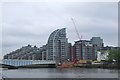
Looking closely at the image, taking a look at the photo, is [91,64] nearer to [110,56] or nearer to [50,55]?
[110,56]

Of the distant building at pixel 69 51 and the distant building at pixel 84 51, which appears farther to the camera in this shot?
the distant building at pixel 84 51

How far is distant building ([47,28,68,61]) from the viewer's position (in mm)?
136125

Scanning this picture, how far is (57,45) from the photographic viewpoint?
13875 centimetres

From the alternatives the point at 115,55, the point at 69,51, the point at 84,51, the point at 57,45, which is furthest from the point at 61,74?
the point at 84,51

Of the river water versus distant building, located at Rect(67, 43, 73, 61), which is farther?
distant building, located at Rect(67, 43, 73, 61)

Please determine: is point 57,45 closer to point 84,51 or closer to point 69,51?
point 69,51

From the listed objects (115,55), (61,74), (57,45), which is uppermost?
(57,45)

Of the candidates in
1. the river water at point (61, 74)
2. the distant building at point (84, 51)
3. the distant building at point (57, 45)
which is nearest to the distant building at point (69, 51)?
the distant building at point (57, 45)

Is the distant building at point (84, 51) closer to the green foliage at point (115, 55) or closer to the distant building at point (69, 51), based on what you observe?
the distant building at point (69, 51)

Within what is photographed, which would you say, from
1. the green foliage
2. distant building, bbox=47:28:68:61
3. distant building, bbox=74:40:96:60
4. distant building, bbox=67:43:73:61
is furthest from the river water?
distant building, bbox=74:40:96:60

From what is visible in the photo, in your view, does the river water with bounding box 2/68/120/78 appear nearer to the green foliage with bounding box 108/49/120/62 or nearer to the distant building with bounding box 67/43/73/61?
the green foliage with bounding box 108/49/120/62

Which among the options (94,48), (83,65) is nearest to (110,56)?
(83,65)

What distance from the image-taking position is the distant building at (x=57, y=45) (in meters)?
136

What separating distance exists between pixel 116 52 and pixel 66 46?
47277 mm
